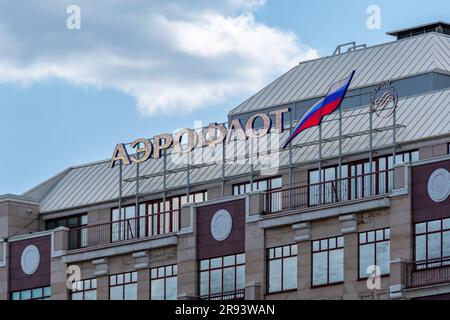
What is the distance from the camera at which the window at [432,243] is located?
250 feet

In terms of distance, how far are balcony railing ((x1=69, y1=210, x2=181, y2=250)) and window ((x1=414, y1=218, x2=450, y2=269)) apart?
16280 mm

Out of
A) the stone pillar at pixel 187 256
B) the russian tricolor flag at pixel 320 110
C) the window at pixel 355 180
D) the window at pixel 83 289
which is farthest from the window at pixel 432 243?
the window at pixel 83 289

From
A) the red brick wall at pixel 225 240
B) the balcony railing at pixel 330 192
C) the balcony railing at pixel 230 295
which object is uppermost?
the balcony railing at pixel 330 192

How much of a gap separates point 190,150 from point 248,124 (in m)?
4.59

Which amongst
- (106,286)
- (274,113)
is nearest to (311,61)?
(274,113)

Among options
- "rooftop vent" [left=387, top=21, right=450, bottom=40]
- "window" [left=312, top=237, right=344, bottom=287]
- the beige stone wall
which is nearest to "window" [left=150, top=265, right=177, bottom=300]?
"window" [left=312, top=237, right=344, bottom=287]

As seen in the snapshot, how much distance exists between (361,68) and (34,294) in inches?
841

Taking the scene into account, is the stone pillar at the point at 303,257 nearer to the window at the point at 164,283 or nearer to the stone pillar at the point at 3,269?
the window at the point at 164,283

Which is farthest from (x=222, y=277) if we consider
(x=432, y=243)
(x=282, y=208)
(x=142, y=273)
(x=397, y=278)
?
(x=432, y=243)

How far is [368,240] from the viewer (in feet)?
261

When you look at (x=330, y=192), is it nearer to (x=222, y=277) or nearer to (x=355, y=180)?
(x=355, y=180)

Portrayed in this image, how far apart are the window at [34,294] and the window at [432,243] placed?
→ 24.1 meters

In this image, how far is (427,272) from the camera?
75875 millimetres

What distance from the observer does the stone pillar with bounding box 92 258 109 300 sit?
300ft
